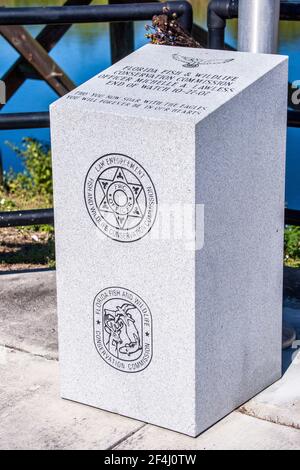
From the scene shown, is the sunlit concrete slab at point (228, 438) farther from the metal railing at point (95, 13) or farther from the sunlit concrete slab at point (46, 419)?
the metal railing at point (95, 13)

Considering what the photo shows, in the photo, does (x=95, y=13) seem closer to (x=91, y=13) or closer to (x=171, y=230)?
(x=91, y=13)

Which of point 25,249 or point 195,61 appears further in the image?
point 25,249

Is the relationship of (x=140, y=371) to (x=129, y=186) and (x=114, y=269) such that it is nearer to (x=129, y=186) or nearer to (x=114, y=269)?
(x=114, y=269)

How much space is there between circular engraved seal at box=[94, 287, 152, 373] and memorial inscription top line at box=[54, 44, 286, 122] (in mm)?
655

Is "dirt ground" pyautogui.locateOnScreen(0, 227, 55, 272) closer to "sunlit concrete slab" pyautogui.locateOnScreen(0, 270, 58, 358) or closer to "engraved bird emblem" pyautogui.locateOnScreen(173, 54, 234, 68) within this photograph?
"sunlit concrete slab" pyautogui.locateOnScreen(0, 270, 58, 358)

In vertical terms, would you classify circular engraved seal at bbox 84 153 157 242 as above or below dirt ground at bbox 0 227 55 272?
above

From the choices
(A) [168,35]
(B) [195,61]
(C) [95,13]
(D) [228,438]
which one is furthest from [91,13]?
(D) [228,438]

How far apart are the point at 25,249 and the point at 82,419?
2.77 m

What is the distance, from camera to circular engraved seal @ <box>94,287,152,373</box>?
3.54 m

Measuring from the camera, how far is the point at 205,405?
11.6ft

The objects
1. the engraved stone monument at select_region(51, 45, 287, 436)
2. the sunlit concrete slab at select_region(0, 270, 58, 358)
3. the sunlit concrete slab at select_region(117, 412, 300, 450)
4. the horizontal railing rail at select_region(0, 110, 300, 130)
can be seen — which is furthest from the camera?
the horizontal railing rail at select_region(0, 110, 300, 130)

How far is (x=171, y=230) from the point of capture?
3361mm

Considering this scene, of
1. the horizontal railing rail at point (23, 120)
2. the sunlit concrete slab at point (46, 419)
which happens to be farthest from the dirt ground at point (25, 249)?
the sunlit concrete slab at point (46, 419)

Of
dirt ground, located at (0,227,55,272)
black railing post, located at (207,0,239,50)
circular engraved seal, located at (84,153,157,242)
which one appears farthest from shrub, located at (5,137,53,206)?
circular engraved seal, located at (84,153,157,242)
